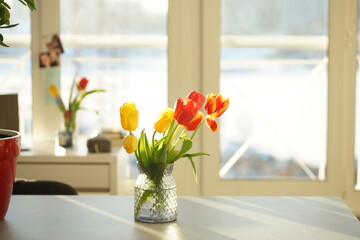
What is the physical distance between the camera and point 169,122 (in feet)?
4.81

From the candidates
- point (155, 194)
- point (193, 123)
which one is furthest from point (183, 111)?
point (155, 194)

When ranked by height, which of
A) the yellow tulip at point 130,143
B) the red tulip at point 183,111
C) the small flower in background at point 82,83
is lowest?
the yellow tulip at point 130,143

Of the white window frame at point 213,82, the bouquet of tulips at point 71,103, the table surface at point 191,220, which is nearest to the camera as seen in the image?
the table surface at point 191,220

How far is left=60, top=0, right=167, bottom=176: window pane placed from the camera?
3.89 meters

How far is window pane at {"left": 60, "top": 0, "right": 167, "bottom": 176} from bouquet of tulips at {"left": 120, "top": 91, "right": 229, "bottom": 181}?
95.3 inches

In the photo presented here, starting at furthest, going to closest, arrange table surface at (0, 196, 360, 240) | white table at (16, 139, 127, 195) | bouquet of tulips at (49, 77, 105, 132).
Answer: bouquet of tulips at (49, 77, 105, 132), white table at (16, 139, 127, 195), table surface at (0, 196, 360, 240)

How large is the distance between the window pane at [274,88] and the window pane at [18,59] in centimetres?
121

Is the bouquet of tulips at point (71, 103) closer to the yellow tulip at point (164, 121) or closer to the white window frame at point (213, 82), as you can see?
the white window frame at point (213, 82)

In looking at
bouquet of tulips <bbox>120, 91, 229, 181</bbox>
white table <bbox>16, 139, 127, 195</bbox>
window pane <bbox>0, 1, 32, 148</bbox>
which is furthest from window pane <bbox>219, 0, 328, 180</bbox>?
bouquet of tulips <bbox>120, 91, 229, 181</bbox>

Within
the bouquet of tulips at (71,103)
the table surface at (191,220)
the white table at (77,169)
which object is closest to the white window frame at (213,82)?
the bouquet of tulips at (71,103)

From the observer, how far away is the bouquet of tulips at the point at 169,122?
1431mm

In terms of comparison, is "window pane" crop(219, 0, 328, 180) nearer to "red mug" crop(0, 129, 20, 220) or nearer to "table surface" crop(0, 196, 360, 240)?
"table surface" crop(0, 196, 360, 240)

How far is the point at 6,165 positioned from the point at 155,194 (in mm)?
356

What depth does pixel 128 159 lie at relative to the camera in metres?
4.11
